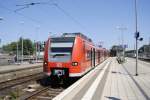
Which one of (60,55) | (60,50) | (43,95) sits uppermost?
(60,50)

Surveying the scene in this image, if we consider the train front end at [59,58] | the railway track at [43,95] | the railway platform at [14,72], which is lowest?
the railway track at [43,95]

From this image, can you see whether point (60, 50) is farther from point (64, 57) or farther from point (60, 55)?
point (64, 57)

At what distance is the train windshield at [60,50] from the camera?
16.9 m

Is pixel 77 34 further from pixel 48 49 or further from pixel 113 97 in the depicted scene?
pixel 113 97

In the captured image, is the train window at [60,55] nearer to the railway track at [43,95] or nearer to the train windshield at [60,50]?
the train windshield at [60,50]

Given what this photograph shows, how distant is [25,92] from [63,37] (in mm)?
4312

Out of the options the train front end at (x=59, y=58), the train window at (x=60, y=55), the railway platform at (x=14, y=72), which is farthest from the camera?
the railway platform at (x=14, y=72)

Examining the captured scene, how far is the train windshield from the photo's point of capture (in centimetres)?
1692

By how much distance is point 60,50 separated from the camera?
56.3 feet

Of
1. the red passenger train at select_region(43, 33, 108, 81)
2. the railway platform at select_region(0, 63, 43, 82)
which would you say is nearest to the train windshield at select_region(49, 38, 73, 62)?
the red passenger train at select_region(43, 33, 108, 81)

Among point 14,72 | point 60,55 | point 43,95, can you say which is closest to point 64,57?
point 60,55

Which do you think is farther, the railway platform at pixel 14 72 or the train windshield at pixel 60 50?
the railway platform at pixel 14 72

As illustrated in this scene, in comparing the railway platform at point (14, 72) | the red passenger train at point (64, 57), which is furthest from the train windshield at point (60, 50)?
the railway platform at point (14, 72)

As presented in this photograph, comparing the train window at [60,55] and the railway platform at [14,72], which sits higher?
the train window at [60,55]
